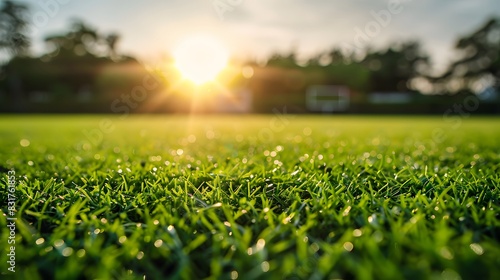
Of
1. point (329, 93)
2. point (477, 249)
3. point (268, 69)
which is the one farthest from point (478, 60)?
point (477, 249)

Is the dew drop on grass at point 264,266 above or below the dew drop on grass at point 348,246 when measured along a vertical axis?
below

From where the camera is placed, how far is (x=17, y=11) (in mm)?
35375

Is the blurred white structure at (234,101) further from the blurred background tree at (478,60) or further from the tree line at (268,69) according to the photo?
the blurred background tree at (478,60)

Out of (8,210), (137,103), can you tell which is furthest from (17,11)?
(8,210)

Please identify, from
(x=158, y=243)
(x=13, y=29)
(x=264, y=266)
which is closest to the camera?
(x=264, y=266)

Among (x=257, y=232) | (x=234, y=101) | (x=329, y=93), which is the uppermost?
(x=257, y=232)

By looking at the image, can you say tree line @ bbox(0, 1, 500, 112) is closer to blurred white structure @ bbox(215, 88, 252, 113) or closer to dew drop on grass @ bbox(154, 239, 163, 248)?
blurred white structure @ bbox(215, 88, 252, 113)

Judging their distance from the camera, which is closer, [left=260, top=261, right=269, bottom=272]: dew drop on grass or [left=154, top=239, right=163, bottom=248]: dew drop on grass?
[left=260, top=261, right=269, bottom=272]: dew drop on grass

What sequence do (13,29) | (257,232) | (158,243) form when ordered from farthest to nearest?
(13,29) < (257,232) < (158,243)

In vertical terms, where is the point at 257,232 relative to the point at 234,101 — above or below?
above

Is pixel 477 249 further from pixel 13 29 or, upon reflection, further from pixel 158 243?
pixel 13 29

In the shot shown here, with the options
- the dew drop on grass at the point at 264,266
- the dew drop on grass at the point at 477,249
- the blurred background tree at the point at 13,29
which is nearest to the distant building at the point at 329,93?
the blurred background tree at the point at 13,29

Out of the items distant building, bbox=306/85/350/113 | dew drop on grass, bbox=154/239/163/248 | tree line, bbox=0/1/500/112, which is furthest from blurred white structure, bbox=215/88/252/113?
dew drop on grass, bbox=154/239/163/248

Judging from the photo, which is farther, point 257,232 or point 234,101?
point 234,101
